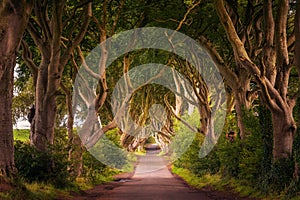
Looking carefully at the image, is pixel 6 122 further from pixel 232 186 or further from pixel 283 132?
pixel 232 186

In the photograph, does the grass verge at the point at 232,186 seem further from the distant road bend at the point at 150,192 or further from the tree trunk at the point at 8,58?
the tree trunk at the point at 8,58

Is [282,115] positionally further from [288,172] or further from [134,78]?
[134,78]

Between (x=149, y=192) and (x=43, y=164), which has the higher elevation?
(x=43, y=164)

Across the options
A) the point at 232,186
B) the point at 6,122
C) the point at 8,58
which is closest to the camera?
the point at 8,58

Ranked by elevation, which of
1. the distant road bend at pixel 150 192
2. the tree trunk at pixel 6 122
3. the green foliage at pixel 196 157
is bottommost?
the distant road bend at pixel 150 192

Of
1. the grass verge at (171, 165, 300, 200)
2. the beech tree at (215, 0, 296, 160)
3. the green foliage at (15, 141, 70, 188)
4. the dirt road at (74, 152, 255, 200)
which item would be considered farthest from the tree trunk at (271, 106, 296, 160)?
the green foliage at (15, 141, 70, 188)

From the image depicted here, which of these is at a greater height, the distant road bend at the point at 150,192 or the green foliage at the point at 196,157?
the green foliage at the point at 196,157

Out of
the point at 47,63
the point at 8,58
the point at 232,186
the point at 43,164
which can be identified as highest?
the point at 47,63

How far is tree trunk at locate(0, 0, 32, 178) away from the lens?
12055mm

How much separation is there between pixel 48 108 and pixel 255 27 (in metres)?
9.24

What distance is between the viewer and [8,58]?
39.9ft

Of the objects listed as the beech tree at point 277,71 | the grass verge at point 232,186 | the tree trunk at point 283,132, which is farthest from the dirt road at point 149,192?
the beech tree at point 277,71

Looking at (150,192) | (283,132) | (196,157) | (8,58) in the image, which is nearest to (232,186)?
(150,192)

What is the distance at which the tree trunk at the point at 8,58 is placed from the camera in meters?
12.1
